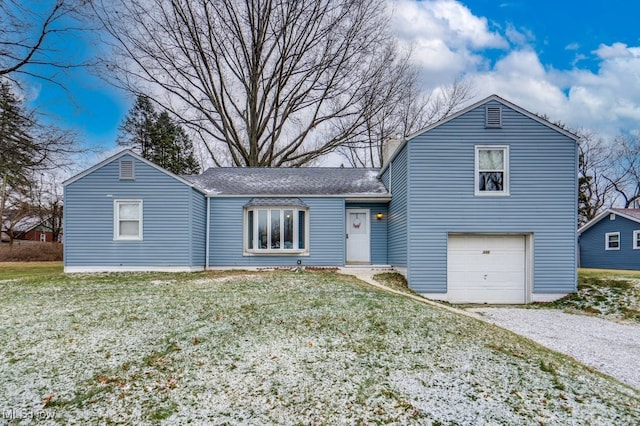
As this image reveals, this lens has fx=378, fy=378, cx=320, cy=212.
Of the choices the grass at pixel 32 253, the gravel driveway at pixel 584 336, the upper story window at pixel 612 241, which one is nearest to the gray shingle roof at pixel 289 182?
the gravel driveway at pixel 584 336

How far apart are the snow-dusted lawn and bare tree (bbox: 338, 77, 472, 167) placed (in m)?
17.8

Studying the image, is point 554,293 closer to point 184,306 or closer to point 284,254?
point 284,254

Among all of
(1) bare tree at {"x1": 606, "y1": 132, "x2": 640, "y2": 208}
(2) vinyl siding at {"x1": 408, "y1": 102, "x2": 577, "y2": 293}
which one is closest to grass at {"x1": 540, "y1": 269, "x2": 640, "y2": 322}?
(2) vinyl siding at {"x1": 408, "y1": 102, "x2": 577, "y2": 293}

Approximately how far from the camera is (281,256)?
13.5m

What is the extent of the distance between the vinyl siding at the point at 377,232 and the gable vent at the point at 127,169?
7454mm

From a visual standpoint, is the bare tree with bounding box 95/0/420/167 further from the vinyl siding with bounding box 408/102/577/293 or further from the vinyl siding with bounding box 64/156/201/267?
the vinyl siding with bounding box 408/102/577/293

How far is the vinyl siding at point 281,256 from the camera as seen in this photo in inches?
533

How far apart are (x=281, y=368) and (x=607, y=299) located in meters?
10.7

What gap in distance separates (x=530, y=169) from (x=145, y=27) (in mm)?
19654

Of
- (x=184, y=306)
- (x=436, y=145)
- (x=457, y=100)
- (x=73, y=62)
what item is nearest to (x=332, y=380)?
(x=184, y=306)

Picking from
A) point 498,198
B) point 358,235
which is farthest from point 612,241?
point 358,235

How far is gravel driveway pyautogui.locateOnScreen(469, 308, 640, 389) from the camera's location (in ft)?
18.6

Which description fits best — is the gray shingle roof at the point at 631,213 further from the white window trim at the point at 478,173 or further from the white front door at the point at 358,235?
the white front door at the point at 358,235

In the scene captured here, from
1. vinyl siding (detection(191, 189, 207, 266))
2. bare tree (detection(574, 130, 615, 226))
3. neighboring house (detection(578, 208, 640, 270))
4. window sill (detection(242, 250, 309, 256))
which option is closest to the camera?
vinyl siding (detection(191, 189, 207, 266))
